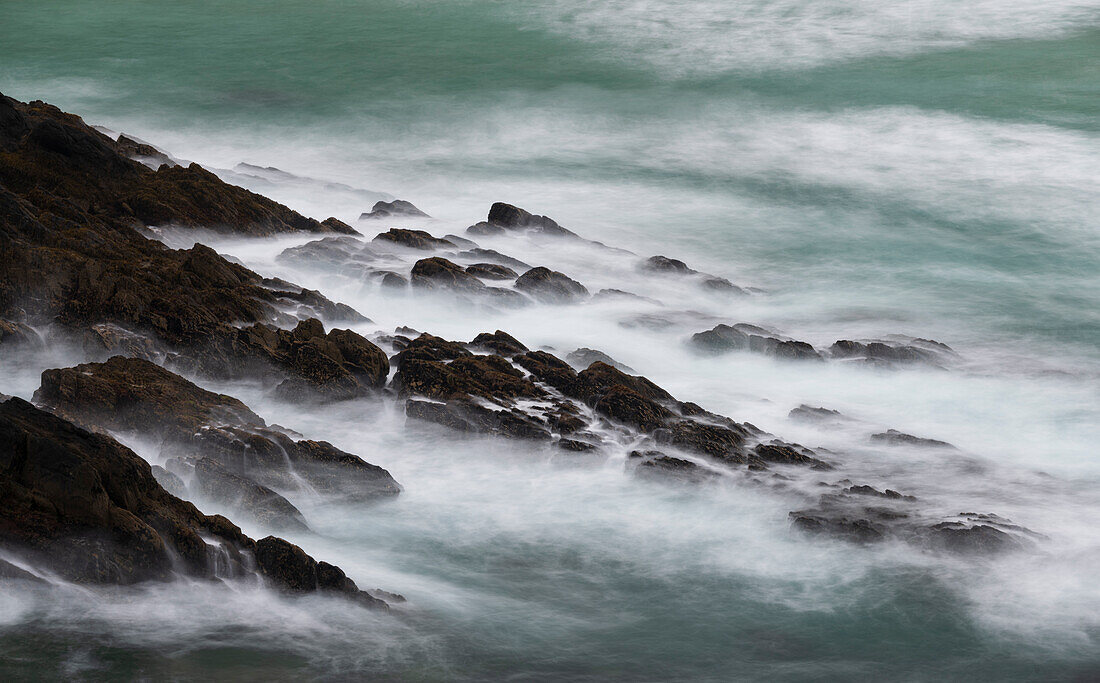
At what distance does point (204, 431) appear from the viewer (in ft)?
33.9

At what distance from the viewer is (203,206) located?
16609mm

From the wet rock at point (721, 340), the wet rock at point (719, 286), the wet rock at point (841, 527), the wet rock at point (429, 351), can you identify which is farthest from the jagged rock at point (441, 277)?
the wet rock at point (841, 527)

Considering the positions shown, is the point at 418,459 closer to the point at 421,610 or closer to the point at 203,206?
the point at 421,610

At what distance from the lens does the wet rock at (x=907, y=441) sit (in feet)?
40.2

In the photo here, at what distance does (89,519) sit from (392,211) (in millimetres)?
12245

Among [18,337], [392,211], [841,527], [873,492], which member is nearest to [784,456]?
[873,492]

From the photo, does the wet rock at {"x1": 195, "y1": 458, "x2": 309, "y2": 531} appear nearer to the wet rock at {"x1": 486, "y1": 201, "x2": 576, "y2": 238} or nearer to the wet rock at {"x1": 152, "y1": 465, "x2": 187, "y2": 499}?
the wet rock at {"x1": 152, "y1": 465, "x2": 187, "y2": 499}

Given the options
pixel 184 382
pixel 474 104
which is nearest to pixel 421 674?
pixel 184 382

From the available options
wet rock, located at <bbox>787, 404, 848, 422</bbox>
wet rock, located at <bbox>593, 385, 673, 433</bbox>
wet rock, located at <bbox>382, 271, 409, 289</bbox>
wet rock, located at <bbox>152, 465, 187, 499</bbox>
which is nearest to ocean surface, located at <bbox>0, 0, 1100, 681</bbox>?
wet rock, located at <bbox>787, 404, 848, 422</bbox>

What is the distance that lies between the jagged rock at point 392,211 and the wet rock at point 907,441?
10017 mm

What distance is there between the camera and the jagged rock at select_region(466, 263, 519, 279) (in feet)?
53.6

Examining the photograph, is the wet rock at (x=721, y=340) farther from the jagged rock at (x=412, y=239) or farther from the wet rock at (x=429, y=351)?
the jagged rock at (x=412, y=239)

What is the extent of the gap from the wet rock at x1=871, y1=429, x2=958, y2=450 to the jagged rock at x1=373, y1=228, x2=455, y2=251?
7677 mm

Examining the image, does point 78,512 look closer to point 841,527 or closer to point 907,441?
point 841,527
